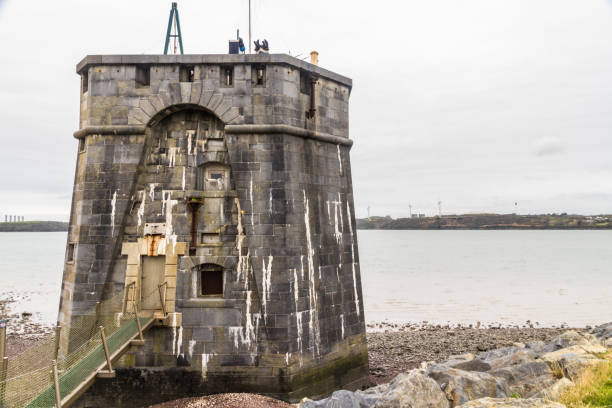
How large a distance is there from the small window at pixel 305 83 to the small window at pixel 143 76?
3.72 metres

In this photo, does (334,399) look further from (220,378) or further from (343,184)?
(343,184)

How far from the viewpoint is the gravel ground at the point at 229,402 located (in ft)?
33.7

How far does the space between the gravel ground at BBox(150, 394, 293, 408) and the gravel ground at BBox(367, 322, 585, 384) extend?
17.1ft

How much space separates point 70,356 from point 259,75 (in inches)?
285

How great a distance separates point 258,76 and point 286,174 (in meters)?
2.46

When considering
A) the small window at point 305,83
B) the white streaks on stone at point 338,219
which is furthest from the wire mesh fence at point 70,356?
the small window at point 305,83

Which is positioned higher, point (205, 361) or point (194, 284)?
point (194, 284)

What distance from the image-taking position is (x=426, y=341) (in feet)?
73.4

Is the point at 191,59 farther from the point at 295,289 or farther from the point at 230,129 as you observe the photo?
the point at 295,289

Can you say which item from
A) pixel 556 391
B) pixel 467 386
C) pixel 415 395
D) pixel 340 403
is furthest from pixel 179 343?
pixel 556 391

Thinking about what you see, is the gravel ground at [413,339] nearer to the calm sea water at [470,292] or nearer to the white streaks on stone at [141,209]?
the calm sea water at [470,292]

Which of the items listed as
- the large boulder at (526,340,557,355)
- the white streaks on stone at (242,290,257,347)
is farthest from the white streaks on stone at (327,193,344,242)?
the large boulder at (526,340,557,355)

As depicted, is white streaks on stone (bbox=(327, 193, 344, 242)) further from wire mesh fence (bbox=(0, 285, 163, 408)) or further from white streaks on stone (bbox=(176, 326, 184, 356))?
wire mesh fence (bbox=(0, 285, 163, 408))

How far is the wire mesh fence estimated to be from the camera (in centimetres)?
711
